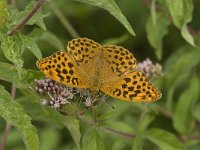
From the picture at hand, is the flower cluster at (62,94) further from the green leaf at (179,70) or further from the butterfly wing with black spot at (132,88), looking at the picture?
the green leaf at (179,70)

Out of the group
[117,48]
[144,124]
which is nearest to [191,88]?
[144,124]

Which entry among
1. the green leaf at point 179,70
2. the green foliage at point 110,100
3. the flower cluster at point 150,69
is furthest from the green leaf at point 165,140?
the green leaf at point 179,70

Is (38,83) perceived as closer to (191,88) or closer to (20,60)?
(20,60)

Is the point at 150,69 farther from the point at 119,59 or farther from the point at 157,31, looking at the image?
the point at 119,59

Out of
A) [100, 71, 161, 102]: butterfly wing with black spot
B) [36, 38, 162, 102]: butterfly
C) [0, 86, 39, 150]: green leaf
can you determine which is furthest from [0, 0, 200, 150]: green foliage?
[100, 71, 161, 102]: butterfly wing with black spot

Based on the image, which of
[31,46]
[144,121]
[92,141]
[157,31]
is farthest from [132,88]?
[157,31]
